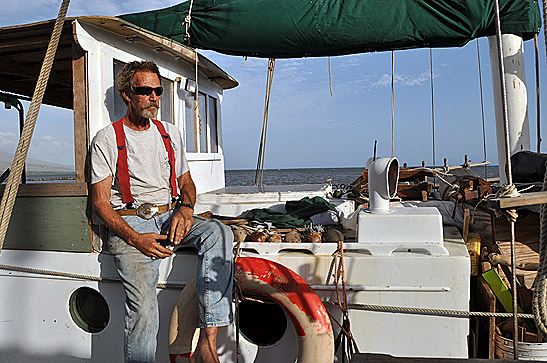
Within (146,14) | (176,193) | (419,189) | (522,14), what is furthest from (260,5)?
(419,189)

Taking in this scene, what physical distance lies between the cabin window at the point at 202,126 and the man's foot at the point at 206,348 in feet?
8.71

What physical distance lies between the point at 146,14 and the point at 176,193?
1.96 m

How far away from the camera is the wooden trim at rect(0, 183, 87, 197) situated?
3.25 metres

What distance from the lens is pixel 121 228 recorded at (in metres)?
2.79

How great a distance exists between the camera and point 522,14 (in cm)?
345

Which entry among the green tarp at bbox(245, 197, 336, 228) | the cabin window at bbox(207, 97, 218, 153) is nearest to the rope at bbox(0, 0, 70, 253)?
the green tarp at bbox(245, 197, 336, 228)

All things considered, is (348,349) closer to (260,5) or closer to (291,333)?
(291,333)

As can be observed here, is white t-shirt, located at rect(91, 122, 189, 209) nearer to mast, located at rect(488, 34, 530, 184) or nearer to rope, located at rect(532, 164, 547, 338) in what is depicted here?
rope, located at rect(532, 164, 547, 338)

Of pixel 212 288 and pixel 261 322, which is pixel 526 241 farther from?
pixel 212 288

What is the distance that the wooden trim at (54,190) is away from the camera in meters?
3.25

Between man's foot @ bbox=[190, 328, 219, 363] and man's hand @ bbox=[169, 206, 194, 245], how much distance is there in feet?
2.02

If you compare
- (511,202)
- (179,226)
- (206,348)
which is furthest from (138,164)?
(511,202)

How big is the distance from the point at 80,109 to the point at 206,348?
6.77ft

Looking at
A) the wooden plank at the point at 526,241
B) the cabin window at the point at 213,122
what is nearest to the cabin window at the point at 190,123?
the cabin window at the point at 213,122
